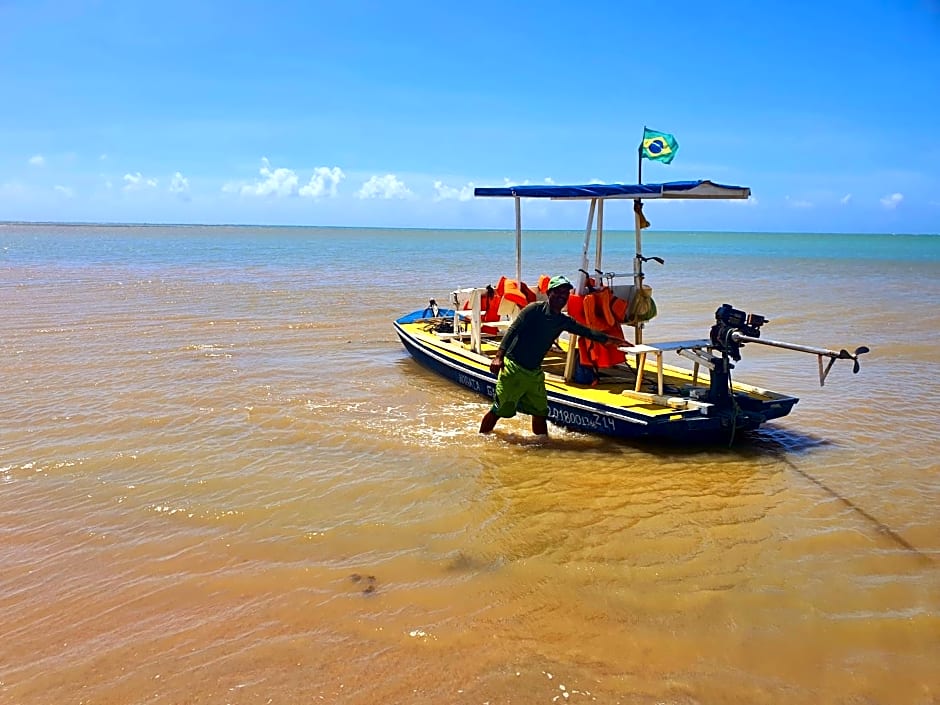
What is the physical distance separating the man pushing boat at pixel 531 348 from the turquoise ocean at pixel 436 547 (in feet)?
1.39

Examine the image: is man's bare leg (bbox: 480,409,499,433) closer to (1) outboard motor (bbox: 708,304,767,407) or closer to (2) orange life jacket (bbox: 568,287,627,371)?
(2) orange life jacket (bbox: 568,287,627,371)

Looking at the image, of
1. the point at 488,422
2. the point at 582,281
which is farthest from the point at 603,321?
the point at 488,422

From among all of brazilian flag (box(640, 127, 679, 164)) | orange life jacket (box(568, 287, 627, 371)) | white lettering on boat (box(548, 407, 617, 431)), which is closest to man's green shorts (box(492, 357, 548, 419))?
white lettering on boat (box(548, 407, 617, 431))

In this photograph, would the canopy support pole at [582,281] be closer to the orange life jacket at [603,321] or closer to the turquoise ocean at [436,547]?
the orange life jacket at [603,321]

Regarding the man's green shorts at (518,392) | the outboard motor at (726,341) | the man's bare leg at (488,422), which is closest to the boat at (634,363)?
the outboard motor at (726,341)

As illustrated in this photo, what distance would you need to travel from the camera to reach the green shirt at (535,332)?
7262 millimetres

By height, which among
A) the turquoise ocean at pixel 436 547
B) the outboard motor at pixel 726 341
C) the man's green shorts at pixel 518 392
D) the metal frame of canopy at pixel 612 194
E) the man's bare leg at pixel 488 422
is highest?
the metal frame of canopy at pixel 612 194

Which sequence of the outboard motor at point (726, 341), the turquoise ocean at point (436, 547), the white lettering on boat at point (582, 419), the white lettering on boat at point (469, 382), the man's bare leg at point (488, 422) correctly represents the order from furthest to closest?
the white lettering on boat at point (469, 382), the man's bare leg at point (488, 422), the white lettering on boat at point (582, 419), the outboard motor at point (726, 341), the turquoise ocean at point (436, 547)

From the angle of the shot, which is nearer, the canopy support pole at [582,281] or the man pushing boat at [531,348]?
the man pushing boat at [531,348]

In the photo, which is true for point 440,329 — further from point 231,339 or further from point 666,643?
point 666,643

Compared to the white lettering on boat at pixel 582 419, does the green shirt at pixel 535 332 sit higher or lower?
higher

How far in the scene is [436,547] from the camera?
5168 millimetres

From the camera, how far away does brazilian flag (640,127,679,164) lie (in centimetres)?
783

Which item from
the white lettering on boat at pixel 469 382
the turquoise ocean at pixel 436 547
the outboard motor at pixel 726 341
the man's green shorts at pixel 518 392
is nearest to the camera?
the turquoise ocean at pixel 436 547
